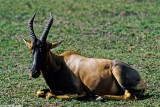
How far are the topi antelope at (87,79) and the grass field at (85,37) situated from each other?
0.96ft

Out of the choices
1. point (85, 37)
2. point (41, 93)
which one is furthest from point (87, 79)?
point (85, 37)

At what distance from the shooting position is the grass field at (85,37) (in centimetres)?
1243

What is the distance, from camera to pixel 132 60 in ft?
51.3

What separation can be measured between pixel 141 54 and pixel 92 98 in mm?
4914

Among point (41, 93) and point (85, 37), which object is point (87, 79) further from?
point (85, 37)

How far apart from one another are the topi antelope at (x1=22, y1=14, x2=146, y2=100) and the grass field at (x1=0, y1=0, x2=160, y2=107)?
0.96 ft

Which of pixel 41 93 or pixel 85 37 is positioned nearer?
pixel 41 93

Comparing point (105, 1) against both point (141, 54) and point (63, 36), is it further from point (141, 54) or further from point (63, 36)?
point (141, 54)

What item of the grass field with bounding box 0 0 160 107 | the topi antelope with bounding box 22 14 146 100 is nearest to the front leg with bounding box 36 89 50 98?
the topi antelope with bounding box 22 14 146 100

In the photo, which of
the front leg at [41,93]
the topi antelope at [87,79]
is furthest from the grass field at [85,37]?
the topi antelope at [87,79]

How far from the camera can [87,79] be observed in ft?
39.1

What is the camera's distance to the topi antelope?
11.7 metres

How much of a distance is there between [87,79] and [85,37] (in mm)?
7249

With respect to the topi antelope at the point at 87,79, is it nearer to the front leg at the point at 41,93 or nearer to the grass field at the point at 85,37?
the front leg at the point at 41,93
